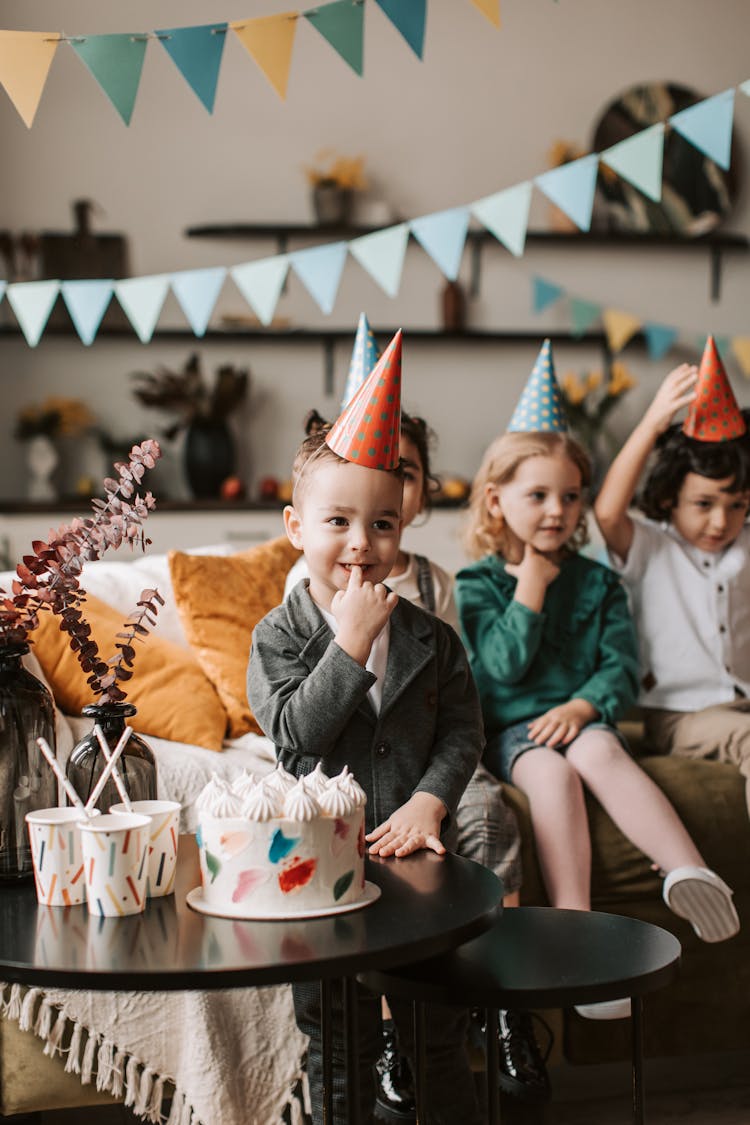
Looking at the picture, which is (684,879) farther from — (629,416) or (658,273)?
(658,273)

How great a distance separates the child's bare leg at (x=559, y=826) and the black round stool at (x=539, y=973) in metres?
0.67

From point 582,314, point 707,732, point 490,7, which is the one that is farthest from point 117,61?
point 582,314

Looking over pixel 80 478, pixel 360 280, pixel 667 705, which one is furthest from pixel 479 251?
pixel 667 705

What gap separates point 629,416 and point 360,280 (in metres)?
1.19

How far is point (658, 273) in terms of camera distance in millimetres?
4871

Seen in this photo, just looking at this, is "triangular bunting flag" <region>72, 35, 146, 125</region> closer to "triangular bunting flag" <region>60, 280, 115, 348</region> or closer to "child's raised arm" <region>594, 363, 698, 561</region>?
"triangular bunting flag" <region>60, 280, 115, 348</region>

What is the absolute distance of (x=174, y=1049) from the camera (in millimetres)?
1807

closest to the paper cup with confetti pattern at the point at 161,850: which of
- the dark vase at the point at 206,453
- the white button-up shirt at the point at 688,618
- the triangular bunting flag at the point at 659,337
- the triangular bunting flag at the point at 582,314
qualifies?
the white button-up shirt at the point at 688,618

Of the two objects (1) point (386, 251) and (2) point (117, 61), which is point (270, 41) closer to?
(2) point (117, 61)

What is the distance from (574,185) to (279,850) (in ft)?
6.94

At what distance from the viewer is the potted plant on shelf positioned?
4.45m

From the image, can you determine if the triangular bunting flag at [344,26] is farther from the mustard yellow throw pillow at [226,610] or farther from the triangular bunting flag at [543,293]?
the triangular bunting flag at [543,293]

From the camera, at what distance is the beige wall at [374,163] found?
4520 millimetres

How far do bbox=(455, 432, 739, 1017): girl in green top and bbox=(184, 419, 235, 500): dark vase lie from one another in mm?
2169
